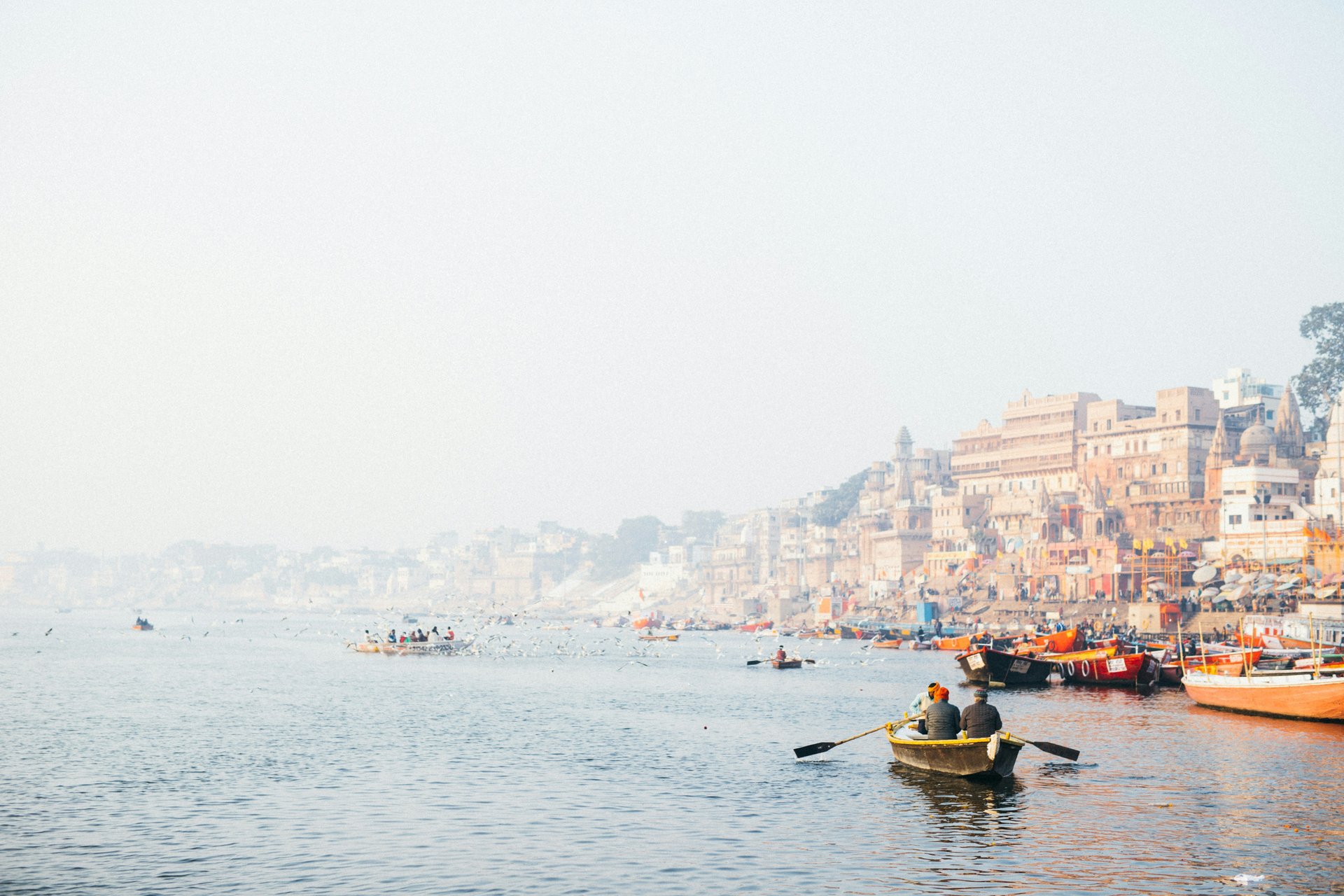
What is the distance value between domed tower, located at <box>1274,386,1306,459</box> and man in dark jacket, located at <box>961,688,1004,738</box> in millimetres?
114666

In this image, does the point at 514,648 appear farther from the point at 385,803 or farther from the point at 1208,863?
the point at 1208,863

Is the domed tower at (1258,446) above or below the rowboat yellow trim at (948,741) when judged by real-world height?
above

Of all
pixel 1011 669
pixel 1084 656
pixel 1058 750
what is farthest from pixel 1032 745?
pixel 1084 656

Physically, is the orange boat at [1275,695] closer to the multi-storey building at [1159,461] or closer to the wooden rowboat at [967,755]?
the wooden rowboat at [967,755]

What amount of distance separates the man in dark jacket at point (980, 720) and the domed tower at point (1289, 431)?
114666 mm

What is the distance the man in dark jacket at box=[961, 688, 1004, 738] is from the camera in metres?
29.6

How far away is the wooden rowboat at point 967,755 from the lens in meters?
29.2

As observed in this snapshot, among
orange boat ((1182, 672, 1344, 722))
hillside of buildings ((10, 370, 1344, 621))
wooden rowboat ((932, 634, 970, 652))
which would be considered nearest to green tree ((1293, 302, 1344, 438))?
hillside of buildings ((10, 370, 1344, 621))

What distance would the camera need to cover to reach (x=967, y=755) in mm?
29812

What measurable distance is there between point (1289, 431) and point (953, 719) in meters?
120

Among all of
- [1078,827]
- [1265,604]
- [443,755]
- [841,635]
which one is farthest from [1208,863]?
[841,635]

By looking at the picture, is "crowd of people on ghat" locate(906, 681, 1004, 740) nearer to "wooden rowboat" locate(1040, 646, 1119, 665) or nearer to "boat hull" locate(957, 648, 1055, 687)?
"boat hull" locate(957, 648, 1055, 687)

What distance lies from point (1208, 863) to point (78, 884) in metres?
18.2

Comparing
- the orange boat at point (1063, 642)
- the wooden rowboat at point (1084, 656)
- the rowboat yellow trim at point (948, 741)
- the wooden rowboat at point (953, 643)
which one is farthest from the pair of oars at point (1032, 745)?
the wooden rowboat at point (953, 643)
